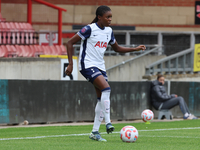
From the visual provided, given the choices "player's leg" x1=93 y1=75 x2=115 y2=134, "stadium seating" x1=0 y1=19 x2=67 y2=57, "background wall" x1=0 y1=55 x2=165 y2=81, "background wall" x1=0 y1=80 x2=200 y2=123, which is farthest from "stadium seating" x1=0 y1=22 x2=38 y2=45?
"player's leg" x1=93 y1=75 x2=115 y2=134

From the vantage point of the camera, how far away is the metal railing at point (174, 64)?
19.5m

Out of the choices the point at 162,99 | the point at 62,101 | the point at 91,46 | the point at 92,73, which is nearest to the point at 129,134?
the point at 92,73

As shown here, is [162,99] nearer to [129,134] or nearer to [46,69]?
[46,69]

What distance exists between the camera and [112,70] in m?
19.6

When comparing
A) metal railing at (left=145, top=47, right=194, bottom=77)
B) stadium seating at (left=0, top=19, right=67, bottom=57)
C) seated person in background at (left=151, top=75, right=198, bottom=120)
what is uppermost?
stadium seating at (left=0, top=19, right=67, bottom=57)

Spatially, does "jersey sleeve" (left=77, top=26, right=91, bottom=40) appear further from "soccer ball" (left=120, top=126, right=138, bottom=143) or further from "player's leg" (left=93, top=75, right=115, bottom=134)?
"soccer ball" (left=120, top=126, right=138, bottom=143)

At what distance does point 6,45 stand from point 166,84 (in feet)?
21.4

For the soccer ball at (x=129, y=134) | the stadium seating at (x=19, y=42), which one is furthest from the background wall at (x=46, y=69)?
the soccer ball at (x=129, y=134)

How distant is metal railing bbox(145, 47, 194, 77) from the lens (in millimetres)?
19547

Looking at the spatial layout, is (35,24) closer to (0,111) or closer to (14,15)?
(14,15)

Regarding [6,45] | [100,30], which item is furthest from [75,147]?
[6,45]

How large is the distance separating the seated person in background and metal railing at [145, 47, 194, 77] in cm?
503

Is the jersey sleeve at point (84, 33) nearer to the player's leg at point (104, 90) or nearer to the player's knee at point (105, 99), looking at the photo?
the player's leg at point (104, 90)

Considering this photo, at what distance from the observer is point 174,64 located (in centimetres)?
2039
